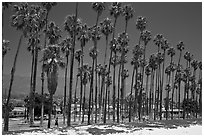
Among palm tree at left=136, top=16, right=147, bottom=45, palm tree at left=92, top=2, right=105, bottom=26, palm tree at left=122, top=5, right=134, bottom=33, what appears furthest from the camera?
palm tree at left=136, top=16, right=147, bottom=45

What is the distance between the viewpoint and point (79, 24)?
2175 inches

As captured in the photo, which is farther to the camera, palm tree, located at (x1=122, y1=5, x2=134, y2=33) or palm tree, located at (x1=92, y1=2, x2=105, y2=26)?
palm tree, located at (x1=122, y1=5, x2=134, y2=33)

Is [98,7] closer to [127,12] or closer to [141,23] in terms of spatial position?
[127,12]

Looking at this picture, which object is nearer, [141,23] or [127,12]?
[127,12]

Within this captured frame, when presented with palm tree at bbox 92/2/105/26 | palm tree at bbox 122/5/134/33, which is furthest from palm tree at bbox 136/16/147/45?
palm tree at bbox 92/2/105/26

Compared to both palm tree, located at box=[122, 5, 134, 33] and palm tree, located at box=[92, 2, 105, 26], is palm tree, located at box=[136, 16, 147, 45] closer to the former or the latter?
palm tree, located at box=[122, 5, 134, 33]

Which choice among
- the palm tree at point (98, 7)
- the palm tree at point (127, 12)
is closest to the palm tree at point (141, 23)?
the palm tree at point (127, 12)

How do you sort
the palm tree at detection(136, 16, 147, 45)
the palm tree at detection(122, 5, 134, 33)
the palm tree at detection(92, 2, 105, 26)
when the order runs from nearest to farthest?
the palm tree at detection(92, 2, 105, 26)
the palm tree at detection(122, 5, 134, 33)
the palm tree at detection(136, 16, 147, 45)

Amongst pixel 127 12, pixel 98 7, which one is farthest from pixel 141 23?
pixel 98 7

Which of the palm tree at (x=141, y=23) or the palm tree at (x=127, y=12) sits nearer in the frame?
the palm tree at (x=127, y=12)

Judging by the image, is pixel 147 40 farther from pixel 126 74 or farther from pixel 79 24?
pixel 126 74

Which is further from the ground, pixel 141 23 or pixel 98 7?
pixel 141 23

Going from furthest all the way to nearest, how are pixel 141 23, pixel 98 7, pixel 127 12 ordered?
pixel 141 23 → pixel 127 12 → pixel 98 7

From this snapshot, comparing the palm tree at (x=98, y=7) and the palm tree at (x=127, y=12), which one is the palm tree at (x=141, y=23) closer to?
the palm tree at (x=127, y=12)
